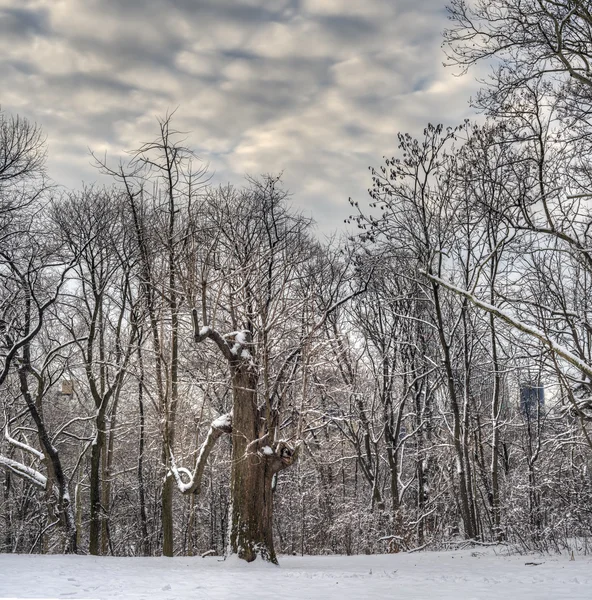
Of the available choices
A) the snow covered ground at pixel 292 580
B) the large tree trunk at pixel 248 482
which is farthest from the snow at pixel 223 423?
the snow covered ground at pixel 292 580

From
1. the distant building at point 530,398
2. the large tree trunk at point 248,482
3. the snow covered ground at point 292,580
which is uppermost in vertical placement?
the distant building at point 530,398

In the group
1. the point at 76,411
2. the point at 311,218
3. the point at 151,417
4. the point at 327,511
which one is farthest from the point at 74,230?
the point at 327,511

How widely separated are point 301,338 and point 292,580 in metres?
6.34

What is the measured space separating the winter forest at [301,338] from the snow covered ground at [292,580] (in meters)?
1.60

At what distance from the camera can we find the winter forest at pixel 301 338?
31.8 feet

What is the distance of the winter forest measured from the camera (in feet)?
31.8

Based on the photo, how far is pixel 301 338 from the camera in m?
14.2

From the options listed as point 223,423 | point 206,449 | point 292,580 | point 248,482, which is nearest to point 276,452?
point 248,482

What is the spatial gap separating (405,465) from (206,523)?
33.0 feet

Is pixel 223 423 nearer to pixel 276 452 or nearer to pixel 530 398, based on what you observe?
pixel 276 452

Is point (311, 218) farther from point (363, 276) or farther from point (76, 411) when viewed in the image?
point (76, 411)

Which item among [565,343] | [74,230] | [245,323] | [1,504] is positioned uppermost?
[74,230]

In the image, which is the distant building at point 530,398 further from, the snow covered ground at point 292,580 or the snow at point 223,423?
the snow at point 223,423

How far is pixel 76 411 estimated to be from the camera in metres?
25.5
